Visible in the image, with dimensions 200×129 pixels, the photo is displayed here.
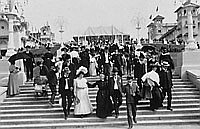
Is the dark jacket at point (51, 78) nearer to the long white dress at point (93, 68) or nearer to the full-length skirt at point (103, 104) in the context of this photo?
the full-length skirt at point (103, 104)

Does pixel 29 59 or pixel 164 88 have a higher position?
pixel 29 59

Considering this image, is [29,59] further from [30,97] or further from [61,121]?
[61,121]

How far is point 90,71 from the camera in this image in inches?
674

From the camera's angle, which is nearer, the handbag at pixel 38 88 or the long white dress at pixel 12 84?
the handbag at pixel 38 88

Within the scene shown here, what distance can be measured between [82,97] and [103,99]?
29.4 inches

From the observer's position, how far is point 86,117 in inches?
460

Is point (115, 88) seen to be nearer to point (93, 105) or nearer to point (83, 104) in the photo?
point (83, 104)

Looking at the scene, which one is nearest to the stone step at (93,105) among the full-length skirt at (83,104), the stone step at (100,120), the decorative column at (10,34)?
the stone step at (100,120)

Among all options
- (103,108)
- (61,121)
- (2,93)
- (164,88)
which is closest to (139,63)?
(164,88)

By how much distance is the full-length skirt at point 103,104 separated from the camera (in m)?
11.1

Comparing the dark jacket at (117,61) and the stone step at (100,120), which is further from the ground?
the dark jacket at (117,61)

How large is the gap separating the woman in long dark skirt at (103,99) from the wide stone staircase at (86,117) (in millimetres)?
280

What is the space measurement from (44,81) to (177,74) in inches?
259

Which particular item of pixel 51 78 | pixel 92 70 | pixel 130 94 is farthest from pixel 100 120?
pixel 92 70
